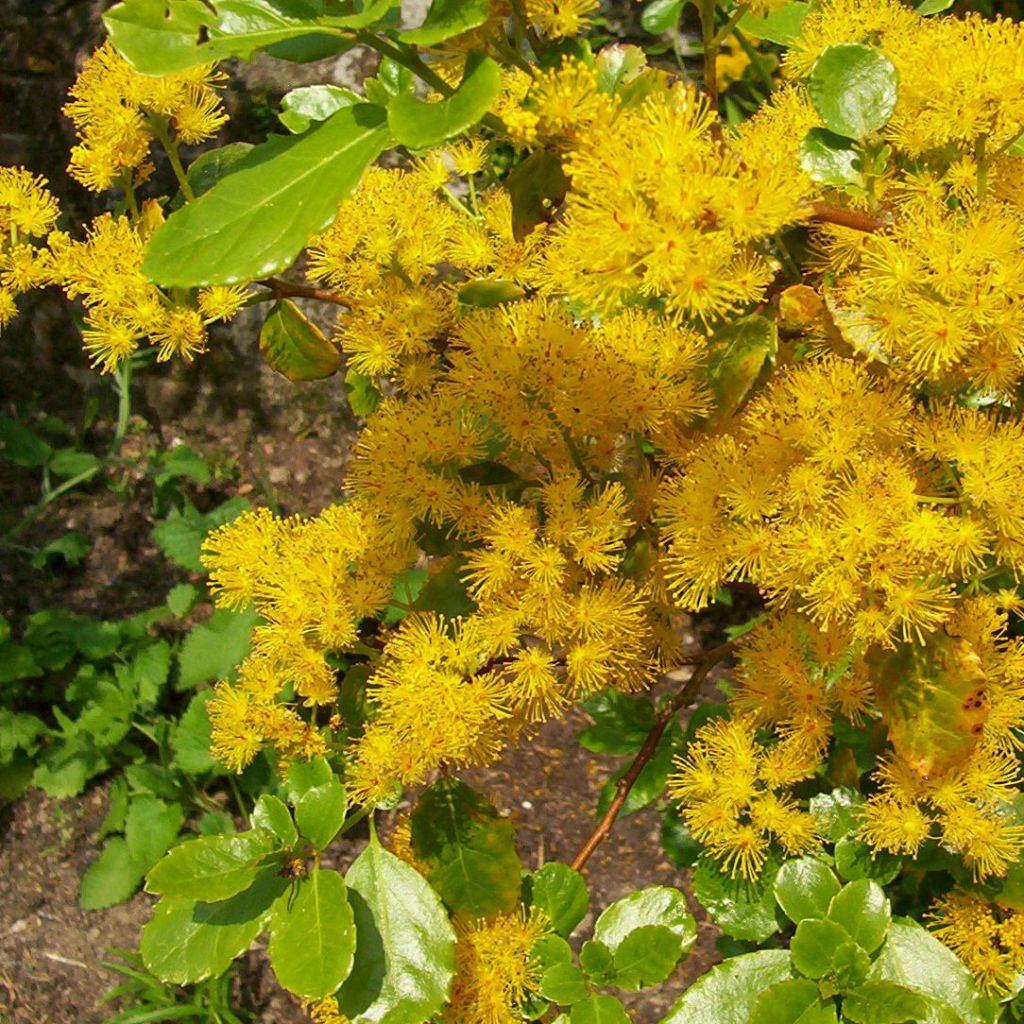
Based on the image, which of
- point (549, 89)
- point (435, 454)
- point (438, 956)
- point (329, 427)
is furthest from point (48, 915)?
point (549, 89)

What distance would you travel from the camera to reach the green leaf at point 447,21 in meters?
0.55

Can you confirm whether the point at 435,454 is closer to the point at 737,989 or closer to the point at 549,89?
the point at 549,89

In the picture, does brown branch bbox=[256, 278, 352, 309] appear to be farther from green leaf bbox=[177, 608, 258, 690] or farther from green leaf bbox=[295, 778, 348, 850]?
green leaf bbox=[177, 608, 258, 690]

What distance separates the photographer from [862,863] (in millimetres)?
973

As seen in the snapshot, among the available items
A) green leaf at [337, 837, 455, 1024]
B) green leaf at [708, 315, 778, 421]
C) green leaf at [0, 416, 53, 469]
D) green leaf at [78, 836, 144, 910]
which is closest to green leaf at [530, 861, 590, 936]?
green leaf at [337, 837, 455, 1024]

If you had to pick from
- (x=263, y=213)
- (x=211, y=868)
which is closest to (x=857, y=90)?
(x=263, y=213)

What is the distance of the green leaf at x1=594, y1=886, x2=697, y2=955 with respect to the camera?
928mm

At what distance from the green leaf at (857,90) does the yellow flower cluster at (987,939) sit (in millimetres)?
704

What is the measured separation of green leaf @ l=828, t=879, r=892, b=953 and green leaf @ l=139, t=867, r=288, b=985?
18.4 inches

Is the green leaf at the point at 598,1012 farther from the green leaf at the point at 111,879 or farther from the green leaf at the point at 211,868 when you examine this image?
the green leaf at the point at 111,879

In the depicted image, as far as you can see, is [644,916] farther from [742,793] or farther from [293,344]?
[293,344]

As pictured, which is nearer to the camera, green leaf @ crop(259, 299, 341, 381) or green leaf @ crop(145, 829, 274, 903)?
green leaf @ crop(145, 829, 274, 903)

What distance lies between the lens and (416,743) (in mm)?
867

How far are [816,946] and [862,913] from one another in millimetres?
53
